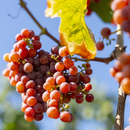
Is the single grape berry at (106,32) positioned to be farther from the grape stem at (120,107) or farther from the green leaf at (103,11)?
the green leaf at (103,11)

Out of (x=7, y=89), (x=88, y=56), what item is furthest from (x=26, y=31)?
(x=7, y=89)

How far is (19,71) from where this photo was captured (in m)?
0.98

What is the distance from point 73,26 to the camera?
796 millimetres

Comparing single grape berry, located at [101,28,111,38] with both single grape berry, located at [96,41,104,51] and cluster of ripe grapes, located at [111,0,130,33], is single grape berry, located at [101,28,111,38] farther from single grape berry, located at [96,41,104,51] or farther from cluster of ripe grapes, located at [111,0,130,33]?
cluster of ripe grapes, located at [111,0,130,33]

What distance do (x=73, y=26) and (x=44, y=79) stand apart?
0.28 meters

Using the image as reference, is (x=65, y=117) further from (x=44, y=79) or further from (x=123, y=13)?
(x=123, y=13)

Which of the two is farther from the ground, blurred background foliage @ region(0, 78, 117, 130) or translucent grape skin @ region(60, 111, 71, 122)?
blurred background foliage @ region(0, 78, 117, 130)

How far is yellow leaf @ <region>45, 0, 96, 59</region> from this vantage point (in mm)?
731

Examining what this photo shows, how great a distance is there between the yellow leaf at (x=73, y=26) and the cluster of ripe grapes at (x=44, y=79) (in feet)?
0.22

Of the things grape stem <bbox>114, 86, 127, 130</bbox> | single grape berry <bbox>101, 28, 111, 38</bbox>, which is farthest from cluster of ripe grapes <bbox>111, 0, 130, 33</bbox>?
grape stem <bbox>114, 86, 127, 130</bbox>

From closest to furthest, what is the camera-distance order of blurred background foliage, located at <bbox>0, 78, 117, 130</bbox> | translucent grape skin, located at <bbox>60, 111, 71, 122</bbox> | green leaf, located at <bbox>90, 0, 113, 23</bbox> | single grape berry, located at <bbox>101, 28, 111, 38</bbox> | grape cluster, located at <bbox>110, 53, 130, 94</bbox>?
grape cluster, located at <bbox>110, 53, 130, 94</bbox>, single grape berry, located at <bbox>101, 28, 111, 38</bbox>, translucent grape skin, located at <bbox>60, 111, 71, 122</bbox>, green leaf, located at <bbox>90, 0, 113, 23</bbox>, blurred background foliage, located at <bbox>0, 78, 117, 130</bbox>

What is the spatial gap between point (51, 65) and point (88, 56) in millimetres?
233

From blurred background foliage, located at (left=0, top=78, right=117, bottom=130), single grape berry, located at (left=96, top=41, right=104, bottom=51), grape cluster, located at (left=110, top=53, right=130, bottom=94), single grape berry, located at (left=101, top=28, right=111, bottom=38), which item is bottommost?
grape cluster, located at (left=110, top=53, right=130, bottom=94)

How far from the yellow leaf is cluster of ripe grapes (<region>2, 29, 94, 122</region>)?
7 cm
